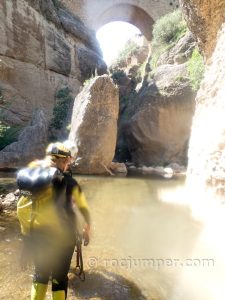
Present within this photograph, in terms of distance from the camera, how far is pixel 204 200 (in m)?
6.46

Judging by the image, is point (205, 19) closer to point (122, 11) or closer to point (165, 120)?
point (165, 120)

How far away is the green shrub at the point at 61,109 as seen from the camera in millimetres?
19078

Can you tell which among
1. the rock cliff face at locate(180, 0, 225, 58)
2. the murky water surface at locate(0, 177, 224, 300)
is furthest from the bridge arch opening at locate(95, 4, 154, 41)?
the murky water surface at locate(0, 177, 224, 300)

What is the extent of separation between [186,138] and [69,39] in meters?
13.7

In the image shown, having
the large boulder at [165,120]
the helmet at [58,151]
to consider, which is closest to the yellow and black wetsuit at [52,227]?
the helmet at [58,151]

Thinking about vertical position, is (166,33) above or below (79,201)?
above

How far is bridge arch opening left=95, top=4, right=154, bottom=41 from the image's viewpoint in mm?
32406

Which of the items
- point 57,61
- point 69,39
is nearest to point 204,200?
point 57,61

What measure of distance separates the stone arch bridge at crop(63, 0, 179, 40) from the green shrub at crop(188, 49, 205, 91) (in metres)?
16.2

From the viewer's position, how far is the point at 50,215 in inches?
92.7

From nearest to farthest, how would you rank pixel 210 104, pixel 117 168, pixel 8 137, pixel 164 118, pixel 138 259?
pixel 138 259 → pixel 210 104 → pixel 8 137 → pixel 117 168 → pixel 164 118

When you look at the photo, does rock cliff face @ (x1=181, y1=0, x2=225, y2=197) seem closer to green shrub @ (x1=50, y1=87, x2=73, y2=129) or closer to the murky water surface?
the murky water surface

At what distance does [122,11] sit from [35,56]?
15597mm

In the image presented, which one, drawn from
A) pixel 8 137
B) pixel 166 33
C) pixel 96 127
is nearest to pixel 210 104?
pixel 96 127
